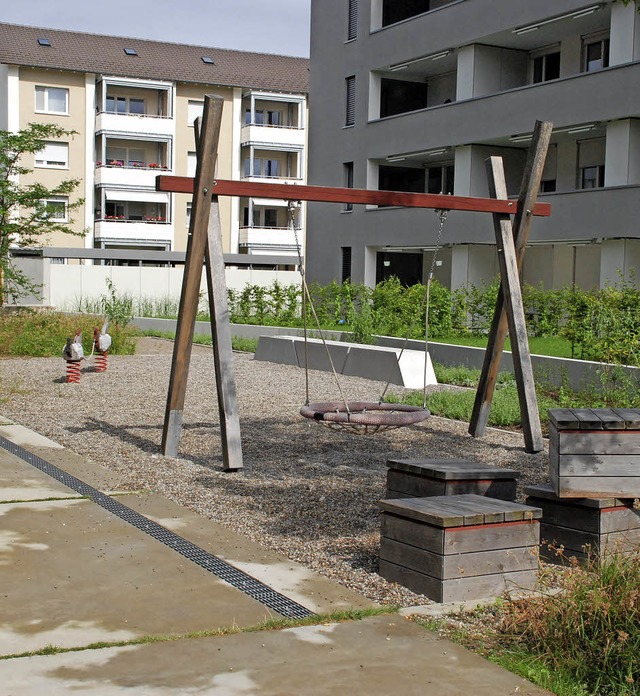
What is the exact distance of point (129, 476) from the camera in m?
8.11

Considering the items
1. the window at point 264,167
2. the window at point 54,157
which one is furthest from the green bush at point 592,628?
the window at point 264,167

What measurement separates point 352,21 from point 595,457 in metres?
32.0

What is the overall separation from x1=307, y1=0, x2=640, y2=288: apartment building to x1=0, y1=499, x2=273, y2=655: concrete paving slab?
806 inches

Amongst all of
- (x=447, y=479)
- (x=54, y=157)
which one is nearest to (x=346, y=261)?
(x=54, y=157)

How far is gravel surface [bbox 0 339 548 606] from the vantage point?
6.32 metres

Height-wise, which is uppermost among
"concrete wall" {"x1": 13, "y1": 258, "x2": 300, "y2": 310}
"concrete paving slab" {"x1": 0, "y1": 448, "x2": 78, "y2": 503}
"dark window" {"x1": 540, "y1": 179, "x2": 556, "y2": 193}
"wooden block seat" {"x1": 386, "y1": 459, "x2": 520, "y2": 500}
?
"dark window" {"x1": 540, "y1": 179, "x2": 556, "y2": 193}

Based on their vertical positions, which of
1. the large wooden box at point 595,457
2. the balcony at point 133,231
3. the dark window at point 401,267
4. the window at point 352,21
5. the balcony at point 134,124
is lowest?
the large wooden box at point 595,457

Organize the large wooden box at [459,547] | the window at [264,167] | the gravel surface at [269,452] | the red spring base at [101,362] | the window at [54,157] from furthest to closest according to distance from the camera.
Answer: the window at [264,167] < the window at [54,157] < the red spring base at [101,362] < the gravel surface at [269,452] < the large wooden box at [459,547]

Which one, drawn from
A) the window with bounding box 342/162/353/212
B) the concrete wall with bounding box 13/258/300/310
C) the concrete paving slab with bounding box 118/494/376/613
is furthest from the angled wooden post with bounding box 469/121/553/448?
the window with bounding box 342/162/353/212

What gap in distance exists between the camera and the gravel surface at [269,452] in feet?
20.7

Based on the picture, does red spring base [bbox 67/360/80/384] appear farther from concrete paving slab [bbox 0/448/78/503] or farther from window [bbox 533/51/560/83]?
window [bbox 533/51/560/83]

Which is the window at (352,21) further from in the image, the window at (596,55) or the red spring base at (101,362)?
the red spring base at (101,362)

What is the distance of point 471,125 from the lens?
2997 centimetres

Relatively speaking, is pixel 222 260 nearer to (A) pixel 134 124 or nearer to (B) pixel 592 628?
(B) pixel 592 628
